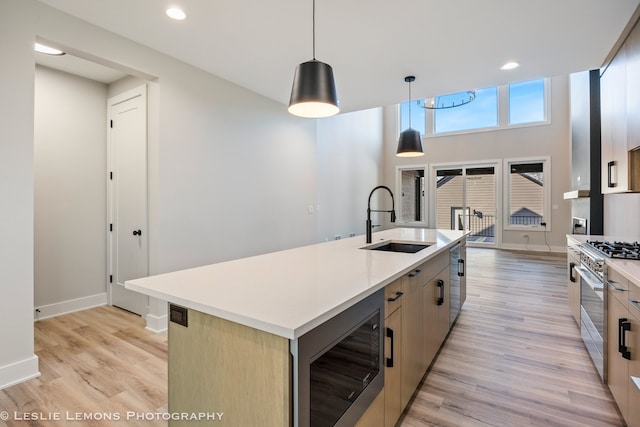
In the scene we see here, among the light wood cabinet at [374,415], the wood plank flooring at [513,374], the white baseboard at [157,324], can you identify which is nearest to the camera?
the light wood cabinet at [374,415]

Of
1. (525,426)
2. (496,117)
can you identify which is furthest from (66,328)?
(496,117)

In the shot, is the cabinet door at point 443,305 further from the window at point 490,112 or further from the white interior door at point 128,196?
the window at point 490,112

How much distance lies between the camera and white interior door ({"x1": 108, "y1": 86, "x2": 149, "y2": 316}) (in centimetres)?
329

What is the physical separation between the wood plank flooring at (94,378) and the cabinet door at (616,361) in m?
2.52

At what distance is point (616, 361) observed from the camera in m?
1.79

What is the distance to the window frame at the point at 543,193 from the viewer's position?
297 inches

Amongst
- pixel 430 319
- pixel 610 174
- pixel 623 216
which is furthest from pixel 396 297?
pixel 623 216

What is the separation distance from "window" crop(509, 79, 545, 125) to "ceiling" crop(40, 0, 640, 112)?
16.2 ft

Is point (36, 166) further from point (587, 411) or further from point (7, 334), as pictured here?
point (587, 411)

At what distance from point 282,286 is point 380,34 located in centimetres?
250

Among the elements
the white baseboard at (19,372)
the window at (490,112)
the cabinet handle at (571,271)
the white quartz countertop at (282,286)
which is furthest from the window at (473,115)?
the white baseboard at (19,372)

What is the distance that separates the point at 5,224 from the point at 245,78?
2.64 metres

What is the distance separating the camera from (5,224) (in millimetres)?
2121

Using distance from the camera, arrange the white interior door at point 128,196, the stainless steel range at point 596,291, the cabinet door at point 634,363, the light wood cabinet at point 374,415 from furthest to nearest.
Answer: the white interior door at point 128,196 < the stainless steel range at point 596,291 < the cabinet door at point 634,363 < the light wood cabinet at point 374,415
